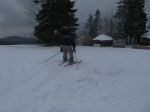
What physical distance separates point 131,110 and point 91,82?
289 cm

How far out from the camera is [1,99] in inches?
413

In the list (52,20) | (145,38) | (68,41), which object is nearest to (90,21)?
(145,38)

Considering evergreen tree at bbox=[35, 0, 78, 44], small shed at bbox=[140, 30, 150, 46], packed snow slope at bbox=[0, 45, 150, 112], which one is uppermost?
evergreen tree at bbox=[35, 0, 78, 44]

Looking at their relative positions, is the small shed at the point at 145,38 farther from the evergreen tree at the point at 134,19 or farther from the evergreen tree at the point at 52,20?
the evergreen tree at the point at 52,20

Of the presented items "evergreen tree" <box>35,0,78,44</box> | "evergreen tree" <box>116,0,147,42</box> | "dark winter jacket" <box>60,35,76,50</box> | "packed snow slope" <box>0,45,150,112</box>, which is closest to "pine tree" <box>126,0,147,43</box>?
"evergreen tree" <box>116,0,147,42</box>

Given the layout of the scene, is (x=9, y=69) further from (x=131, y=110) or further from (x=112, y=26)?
(x=112, y=26)

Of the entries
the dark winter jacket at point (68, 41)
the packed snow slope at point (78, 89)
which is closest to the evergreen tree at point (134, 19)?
the dark winter jacket at point (68, 41)

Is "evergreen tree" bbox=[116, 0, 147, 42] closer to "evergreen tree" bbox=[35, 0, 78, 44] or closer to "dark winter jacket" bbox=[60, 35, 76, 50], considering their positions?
"evergreen tree" bbox=[35, 0, 78, 44]

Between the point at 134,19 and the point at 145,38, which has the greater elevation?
the point at 134,19

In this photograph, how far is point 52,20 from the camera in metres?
33.9

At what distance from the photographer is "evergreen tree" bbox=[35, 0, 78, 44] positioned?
3359 centimetres

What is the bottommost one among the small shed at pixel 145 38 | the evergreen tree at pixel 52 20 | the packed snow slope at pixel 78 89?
the packed snow slope at pixel 78 89

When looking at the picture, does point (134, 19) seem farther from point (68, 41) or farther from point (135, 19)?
point (68, 41)

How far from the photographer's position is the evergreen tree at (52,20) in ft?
110
